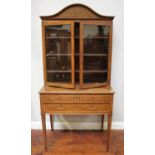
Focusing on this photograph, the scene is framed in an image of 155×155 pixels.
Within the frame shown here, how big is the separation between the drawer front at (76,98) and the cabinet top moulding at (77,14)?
0.89 meters

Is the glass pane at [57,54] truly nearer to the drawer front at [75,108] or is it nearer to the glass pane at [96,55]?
the glass pane at [96,55]

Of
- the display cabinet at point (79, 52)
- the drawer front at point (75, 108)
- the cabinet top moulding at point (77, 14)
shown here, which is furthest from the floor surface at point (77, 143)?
the cabinet top moulding at point (77, 14)

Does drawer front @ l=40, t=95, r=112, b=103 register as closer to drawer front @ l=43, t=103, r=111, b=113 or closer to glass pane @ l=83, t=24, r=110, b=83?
drawer front @ l=43, t=103, r=111, b=113

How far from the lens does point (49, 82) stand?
261 centimetres

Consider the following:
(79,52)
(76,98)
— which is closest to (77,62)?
(79,52)

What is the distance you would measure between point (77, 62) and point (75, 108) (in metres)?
0.63

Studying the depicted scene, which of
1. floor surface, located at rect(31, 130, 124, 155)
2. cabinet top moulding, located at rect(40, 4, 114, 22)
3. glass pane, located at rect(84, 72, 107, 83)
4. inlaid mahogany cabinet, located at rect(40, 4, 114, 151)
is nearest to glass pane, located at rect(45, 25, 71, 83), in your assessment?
inlaid mahogany cabinet, located at rect(40, 4, 114, 151)

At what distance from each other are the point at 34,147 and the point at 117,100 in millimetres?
1285

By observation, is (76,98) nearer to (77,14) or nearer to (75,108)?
(75,108)

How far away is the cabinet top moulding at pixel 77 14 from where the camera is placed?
2.45 metres

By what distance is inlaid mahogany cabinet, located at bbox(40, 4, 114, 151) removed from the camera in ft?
7.86
